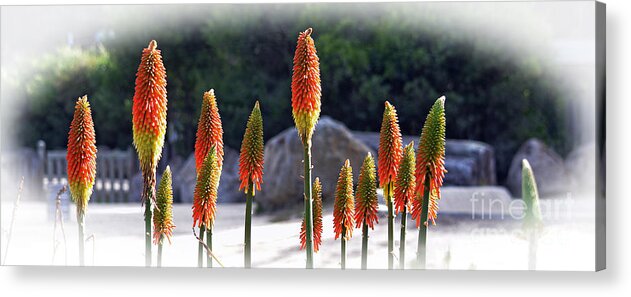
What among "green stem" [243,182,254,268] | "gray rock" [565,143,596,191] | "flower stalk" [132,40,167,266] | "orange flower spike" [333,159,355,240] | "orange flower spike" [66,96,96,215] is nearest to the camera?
"flower stalk" [132,40,167,266]

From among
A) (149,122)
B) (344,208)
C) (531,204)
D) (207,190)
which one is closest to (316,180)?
(344,208)

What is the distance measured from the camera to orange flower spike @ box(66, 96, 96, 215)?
22.4 ft

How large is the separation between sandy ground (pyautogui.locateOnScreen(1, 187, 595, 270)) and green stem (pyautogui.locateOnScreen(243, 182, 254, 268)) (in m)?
0.17

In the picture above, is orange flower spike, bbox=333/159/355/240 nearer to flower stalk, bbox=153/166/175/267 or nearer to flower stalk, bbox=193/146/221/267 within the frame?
flower stalk, bbox=193/146/221/267

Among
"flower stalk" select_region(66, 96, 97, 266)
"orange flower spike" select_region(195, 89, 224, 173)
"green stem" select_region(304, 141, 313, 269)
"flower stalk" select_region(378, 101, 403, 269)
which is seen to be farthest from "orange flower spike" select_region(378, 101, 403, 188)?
"flower stalk" select_region(66, 96, 97, 266)

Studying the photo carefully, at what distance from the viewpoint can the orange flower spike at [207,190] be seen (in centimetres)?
688

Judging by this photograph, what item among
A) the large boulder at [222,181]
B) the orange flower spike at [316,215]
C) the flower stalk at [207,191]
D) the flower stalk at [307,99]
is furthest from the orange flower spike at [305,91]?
the large boulder at [222,181]

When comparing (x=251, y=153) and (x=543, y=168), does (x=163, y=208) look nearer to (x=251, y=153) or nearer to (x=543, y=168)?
(x=251, y=153)

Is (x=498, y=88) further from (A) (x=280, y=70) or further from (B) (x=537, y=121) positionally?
(A) (x=280, y=70)

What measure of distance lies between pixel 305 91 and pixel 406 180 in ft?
3.09

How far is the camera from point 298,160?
1106 cm

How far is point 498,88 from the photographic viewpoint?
8.98 meters

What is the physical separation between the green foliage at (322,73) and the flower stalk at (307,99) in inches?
55.3

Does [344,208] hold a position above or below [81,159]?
below
